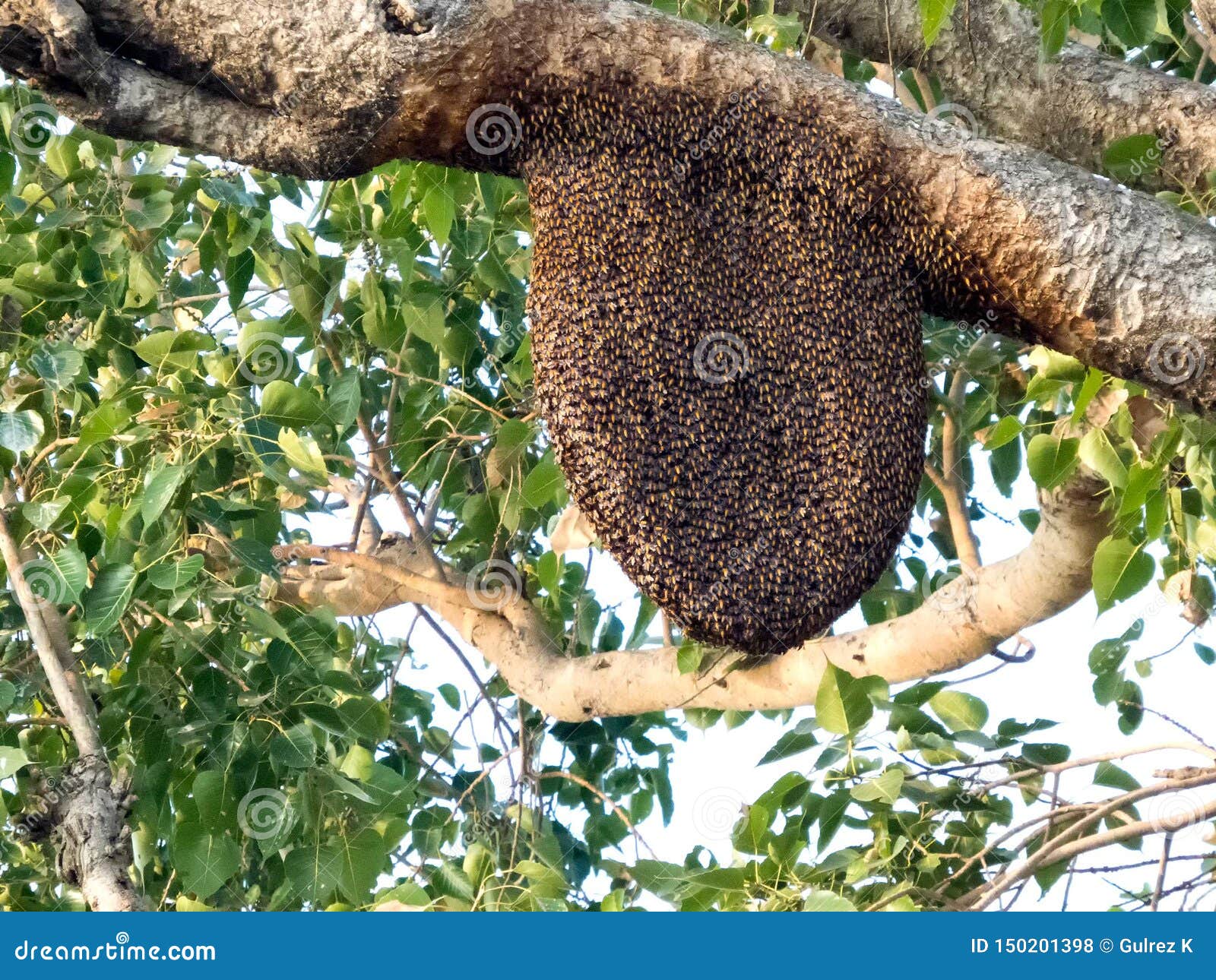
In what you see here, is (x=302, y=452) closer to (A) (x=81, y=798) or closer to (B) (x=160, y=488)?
(B) (x=160, y=488)

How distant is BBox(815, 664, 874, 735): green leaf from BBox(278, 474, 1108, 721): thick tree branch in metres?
0.52

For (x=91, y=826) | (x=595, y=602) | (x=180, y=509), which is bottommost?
(x=595, y=602)

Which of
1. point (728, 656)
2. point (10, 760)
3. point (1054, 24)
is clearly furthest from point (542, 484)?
point (1054, 24)

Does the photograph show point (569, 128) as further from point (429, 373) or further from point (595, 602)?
point (595, 602)

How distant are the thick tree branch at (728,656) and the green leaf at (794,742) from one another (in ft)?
1.05

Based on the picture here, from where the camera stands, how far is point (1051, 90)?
9.94 feet

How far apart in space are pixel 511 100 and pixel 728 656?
2069 millimetres

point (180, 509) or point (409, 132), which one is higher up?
point (409, 132)

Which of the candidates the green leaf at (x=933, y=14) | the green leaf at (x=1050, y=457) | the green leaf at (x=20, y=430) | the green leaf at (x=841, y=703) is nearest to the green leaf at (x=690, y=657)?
the green leaf at (x=841, y=703)

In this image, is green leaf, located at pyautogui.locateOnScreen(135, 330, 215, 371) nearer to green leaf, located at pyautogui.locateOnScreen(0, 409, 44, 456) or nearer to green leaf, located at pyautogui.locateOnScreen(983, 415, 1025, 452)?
green leaf, located at pyautogui.locateOnScreen(0, 409, 44, 456)

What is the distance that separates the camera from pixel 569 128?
2.48 meters

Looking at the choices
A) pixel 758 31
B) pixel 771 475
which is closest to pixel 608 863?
pixel 771 475

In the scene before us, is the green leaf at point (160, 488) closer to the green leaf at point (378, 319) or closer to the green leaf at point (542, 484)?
the green leaf at point (542, 484)

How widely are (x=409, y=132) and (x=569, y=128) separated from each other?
30cm
